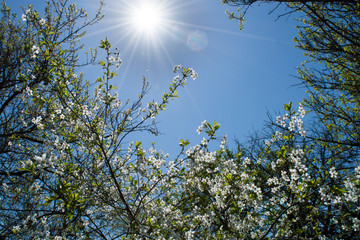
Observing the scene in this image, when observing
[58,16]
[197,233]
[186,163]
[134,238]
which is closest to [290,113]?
[186,163]

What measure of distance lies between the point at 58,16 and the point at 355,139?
29.0ft

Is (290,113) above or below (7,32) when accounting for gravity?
below

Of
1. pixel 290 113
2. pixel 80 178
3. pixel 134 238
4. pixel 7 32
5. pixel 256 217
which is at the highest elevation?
pixel 7 32

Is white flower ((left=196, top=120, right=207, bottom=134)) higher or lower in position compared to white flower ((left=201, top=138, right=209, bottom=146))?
higher

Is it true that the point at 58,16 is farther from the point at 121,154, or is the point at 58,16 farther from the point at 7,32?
the point at 121,154

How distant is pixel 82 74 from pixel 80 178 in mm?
4493

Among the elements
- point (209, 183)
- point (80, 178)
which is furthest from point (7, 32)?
point (209, 183)

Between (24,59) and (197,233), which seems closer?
(197,233)

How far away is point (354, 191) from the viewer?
2443 millimetres

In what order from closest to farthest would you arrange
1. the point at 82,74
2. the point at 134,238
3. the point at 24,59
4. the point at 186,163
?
1. the point at 134,238
2. the point at 186,163
3. the point at 24,59
4. the point at 82,74

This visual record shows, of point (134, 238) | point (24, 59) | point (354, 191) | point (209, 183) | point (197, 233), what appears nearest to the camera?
point (354, 191)

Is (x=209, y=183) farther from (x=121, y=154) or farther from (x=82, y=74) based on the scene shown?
(x=82, y=74)

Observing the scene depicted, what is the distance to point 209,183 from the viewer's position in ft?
14.1

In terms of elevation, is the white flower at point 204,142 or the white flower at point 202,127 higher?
the white flower at point 202,127
